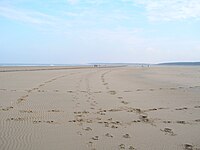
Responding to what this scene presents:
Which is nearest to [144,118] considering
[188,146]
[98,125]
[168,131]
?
[168,131]

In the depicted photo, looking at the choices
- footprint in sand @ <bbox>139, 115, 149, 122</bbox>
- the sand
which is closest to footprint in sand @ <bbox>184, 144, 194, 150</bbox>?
the sand

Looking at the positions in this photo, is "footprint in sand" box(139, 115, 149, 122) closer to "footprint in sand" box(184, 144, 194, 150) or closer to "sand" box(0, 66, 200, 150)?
"sand" box(0, 66, 200, 150)

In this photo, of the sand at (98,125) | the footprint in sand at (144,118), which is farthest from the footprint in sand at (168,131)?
the footprint in sand at (144,118)

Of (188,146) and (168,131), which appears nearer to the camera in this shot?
(188,146)

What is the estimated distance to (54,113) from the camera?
Result: 9672 millimetres

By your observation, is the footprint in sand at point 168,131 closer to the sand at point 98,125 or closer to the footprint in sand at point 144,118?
the sand at point 98,125

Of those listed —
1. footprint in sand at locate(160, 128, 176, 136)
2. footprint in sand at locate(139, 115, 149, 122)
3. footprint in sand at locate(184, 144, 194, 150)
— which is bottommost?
footprint in sand at locate(184, 144, 194, 150)

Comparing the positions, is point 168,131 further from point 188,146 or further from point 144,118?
point 144,118

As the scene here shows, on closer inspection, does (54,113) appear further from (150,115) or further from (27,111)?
(150,115)

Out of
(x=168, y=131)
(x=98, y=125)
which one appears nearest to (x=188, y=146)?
(x=168, y=131)

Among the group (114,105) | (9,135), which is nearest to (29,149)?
(9,135)

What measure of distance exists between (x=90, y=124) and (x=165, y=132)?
2.20 meters

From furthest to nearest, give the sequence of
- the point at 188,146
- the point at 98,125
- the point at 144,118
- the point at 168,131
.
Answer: the point at 144,118, the point at 98,125, the point at 168,131, the point at 188,146

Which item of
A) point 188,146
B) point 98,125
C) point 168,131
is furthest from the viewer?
point 98,125
